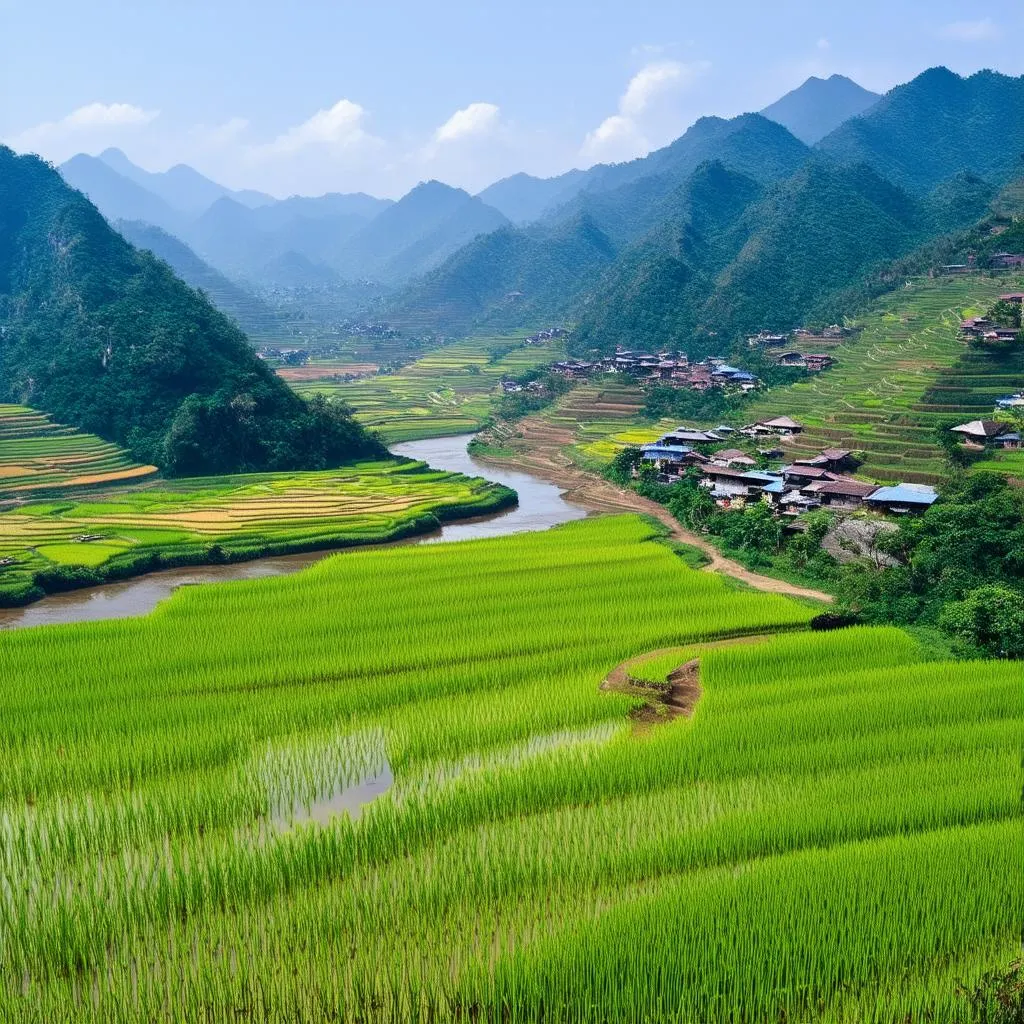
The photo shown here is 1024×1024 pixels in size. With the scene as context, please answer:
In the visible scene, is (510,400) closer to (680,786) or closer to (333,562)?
(333,562)

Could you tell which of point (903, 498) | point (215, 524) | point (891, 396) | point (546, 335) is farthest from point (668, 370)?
point (215, 524)

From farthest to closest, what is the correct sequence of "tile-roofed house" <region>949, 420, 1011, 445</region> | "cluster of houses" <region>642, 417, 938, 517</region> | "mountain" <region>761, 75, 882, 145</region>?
"mountain" <region>761, 75, 882, 145</region> → "tile-roofed house" <region>949, 420, 1011, 445</region> → "cluster of houses" <region>642, 417, 938, 517</region>

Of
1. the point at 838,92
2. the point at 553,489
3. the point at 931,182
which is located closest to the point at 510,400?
the point at 553,489

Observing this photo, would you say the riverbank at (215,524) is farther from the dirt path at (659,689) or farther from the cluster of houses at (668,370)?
the cluster of houses at (668,370)

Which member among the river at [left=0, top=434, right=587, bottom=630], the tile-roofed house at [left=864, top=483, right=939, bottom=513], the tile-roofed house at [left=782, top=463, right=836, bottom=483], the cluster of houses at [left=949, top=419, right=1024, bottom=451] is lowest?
the river at [left=0, top=434, right=587, bottom=630]

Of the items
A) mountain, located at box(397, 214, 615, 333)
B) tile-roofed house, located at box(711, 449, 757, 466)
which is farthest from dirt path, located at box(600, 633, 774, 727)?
mountain, located at box(397, 214, 615, 333)

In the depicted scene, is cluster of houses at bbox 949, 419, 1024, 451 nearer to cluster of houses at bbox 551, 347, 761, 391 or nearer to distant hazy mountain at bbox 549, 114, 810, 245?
cluster of houses at bbox 551, 347, 761, 391

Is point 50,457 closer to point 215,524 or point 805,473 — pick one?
point 215,524
